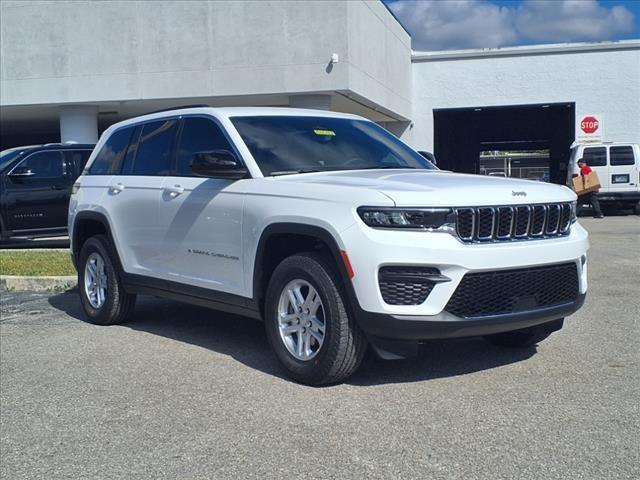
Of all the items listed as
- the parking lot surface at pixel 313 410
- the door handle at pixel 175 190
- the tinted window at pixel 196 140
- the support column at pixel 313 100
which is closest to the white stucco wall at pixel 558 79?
the support column at pixel 313 100

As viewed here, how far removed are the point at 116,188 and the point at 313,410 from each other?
11.6ft

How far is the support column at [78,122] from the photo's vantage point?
24969 millimetres

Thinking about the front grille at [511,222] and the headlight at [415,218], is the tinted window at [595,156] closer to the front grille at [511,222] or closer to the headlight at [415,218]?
the front grille at [511,222]

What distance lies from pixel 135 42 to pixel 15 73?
4.13 metres

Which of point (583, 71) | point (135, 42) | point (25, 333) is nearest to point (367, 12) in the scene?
point (135, 42)

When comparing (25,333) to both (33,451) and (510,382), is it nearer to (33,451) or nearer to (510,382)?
(33,451)

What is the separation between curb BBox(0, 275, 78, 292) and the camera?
9.83 meters

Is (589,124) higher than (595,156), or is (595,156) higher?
(589,124)

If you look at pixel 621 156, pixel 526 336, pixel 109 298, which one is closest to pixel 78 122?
pixel 621 156

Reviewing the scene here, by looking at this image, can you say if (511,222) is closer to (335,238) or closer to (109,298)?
(335,238)

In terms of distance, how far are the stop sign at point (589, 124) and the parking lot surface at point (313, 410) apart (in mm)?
25169

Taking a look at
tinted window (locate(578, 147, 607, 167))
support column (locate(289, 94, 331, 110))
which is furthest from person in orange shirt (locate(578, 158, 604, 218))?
support column (locate(289, 94, 331, 110))

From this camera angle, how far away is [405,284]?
468cm

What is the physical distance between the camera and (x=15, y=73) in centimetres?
2436
